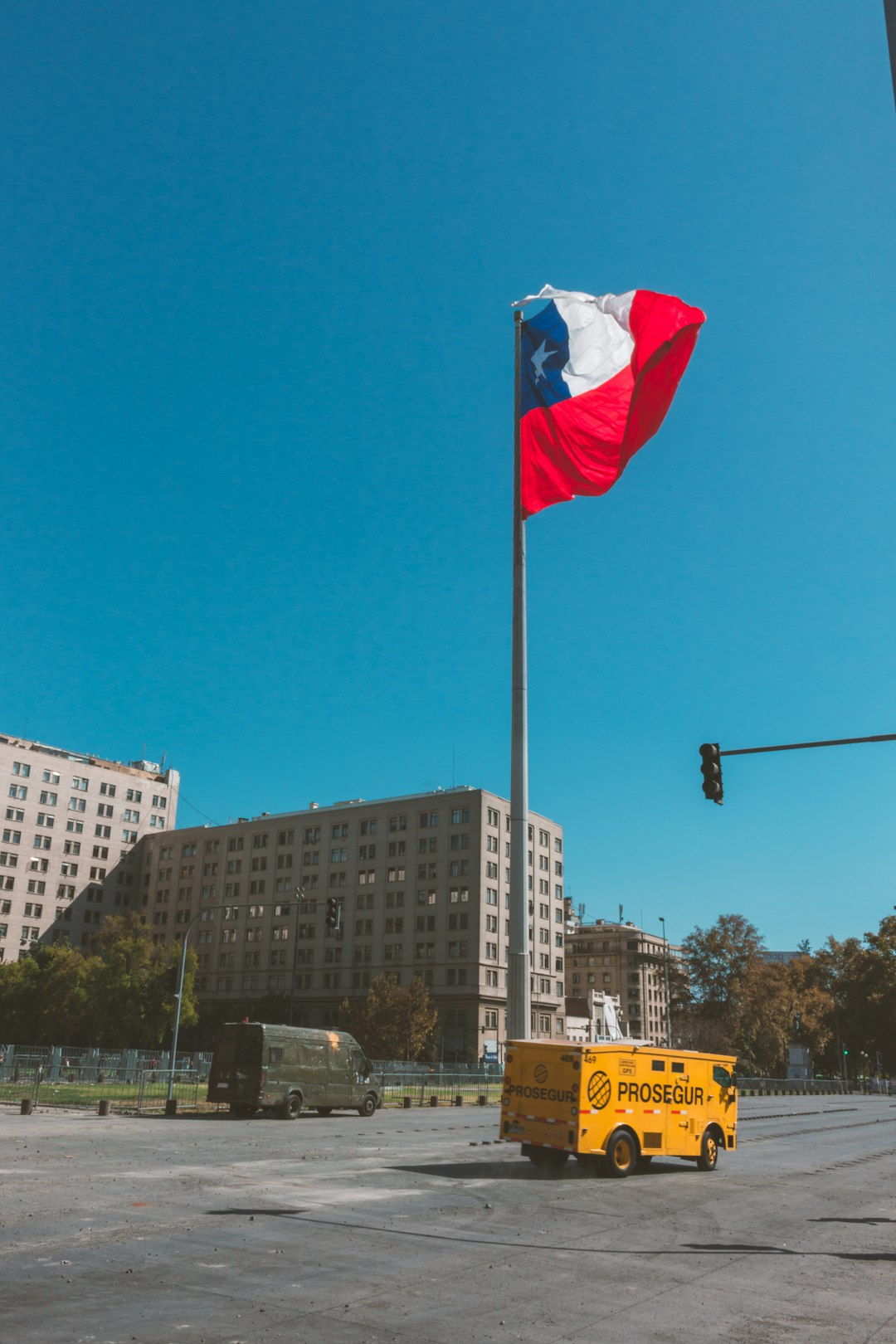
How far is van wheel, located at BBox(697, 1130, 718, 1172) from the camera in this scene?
22112 millimetres

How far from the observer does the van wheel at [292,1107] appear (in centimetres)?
3262

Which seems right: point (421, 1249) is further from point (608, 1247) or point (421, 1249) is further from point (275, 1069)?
point (275, 1069)

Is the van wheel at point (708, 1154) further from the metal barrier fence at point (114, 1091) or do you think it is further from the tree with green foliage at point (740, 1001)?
the tree with green foliage at point (740, 1001)

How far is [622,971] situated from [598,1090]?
154m

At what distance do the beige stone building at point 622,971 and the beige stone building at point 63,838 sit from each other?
239ft

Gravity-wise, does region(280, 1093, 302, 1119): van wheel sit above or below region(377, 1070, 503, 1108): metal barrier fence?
above

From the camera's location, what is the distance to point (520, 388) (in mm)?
17672

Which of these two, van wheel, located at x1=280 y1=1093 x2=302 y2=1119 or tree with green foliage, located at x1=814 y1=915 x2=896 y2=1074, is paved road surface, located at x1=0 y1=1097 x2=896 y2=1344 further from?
tree with green foliage, located at x1=814 y1=915 x2=896 y2=1074

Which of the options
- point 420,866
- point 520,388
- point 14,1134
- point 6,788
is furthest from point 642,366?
point 6,788

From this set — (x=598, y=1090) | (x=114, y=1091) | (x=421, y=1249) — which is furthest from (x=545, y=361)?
(x=114, y=1091)

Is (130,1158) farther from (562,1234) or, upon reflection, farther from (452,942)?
(452,942)

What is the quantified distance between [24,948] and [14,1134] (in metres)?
99.7

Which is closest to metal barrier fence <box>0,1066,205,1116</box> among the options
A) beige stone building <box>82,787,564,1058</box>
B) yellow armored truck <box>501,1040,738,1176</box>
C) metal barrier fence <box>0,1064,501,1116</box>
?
metal barrier fence <box>0,1064,501,1116</box>

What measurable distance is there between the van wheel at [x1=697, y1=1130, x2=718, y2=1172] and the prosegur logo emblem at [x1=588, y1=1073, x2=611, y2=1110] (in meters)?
4.10
